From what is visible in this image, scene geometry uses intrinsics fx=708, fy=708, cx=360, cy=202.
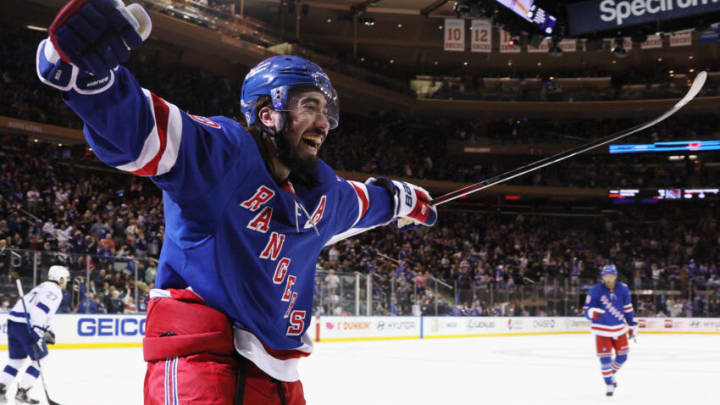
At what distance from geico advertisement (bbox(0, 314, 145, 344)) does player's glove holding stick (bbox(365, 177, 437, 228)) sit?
34.0 ft

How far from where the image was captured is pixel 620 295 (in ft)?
31.3

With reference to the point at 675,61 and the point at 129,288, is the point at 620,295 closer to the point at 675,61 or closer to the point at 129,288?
the point at 129,288

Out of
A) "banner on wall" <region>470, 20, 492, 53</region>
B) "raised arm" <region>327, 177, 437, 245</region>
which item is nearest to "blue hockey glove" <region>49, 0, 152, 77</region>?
"raised arm" <region>327, 177, 437, 245</region>

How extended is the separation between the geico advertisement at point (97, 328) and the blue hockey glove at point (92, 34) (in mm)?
11680

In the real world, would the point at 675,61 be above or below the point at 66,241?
above

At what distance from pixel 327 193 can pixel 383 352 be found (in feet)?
40.7

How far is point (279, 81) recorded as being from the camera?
6.47ft

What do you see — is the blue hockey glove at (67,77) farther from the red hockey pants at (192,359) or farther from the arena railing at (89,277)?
the arena railing at (89,277)

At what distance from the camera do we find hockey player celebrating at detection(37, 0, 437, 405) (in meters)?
1.34

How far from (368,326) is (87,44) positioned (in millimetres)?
16464

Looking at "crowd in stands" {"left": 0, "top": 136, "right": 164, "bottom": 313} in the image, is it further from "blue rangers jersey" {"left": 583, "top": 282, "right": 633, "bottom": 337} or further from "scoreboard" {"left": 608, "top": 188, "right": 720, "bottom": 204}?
"scoreboard" {"left": 608, "top": 188, "right": 720, "bottom": 204}

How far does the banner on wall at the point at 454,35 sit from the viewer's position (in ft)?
84.8

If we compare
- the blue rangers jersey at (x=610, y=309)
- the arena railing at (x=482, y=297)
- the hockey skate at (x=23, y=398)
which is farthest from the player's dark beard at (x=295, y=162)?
the arena railing at (x=482, y=297)

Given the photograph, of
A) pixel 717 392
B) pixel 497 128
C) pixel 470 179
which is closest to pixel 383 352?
pixel 717 392
